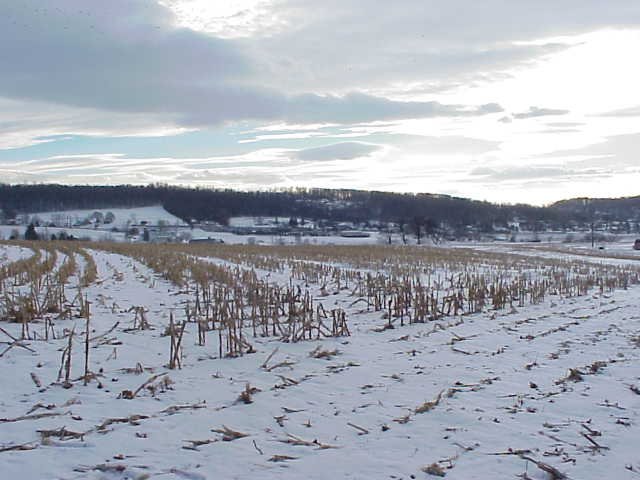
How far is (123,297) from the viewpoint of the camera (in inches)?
571

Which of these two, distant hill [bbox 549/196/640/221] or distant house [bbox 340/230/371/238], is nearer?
distant house [bbox 340/230/371/238]

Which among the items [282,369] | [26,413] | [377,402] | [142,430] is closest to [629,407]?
[377,402]

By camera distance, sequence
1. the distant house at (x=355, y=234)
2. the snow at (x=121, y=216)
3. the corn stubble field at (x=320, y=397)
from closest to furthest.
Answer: the corn stubble field at (x=320, y=397) < the distant house at (x=355, y=234) < the snow at (x=121, y=216)

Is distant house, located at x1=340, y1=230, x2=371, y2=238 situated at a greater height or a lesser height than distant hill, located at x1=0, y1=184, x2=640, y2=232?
lesser

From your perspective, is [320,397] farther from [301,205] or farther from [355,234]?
[301,205]

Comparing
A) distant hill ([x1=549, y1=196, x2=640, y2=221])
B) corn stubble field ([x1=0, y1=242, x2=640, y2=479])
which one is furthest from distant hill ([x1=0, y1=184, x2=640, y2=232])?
corn stubble field ([x1=0, y1=242, x2=640, y2=479])

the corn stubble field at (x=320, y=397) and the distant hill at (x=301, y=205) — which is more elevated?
the distant hill at (x=301, y=205)

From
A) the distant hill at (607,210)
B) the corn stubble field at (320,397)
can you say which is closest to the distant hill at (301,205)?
the distant hill at (607,210)

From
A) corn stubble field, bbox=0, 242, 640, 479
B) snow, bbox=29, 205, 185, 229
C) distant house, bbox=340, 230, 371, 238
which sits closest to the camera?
corn stubble field, bbox=0, 242, 640, 479

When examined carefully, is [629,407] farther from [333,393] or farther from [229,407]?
[229,407]

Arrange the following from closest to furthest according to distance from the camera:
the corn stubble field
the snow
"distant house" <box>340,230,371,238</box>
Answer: the corn stubble field < "distant house" <box>340,230,371,238</box> < the snow

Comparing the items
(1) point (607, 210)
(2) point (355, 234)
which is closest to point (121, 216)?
(2) point (355, 234)

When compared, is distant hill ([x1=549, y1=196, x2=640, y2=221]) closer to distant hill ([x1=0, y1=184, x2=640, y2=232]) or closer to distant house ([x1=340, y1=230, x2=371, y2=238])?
distant hill ([x1=0, y1=184, x2=640, y2=232])

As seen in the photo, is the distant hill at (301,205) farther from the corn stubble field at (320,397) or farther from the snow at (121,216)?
the corn stubble field at (320,397)
